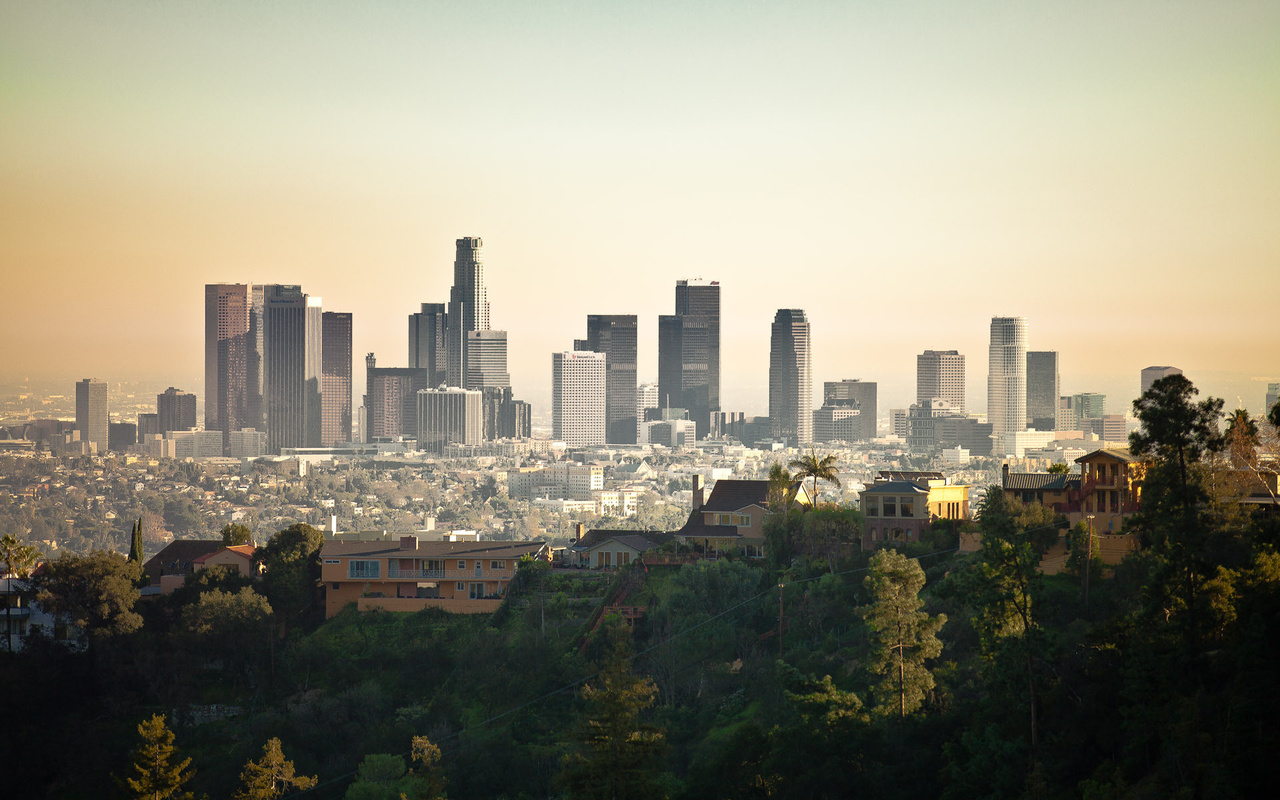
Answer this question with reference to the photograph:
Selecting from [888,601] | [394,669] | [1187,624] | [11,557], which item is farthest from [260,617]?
[1187,624]

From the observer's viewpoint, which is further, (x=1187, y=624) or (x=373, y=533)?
(x=373, y=533)

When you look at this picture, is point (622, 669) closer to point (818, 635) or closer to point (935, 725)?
point (935, 725)

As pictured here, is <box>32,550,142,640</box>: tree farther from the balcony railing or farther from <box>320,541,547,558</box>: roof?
the balcony railing

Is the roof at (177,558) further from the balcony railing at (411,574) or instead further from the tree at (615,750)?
the tree at (615,750)

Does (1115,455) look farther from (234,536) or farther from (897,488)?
(234,536)

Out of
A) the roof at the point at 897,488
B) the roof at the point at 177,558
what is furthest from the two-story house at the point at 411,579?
the roof at the point at 897,488

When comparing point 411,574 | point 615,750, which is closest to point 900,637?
point 615,750
